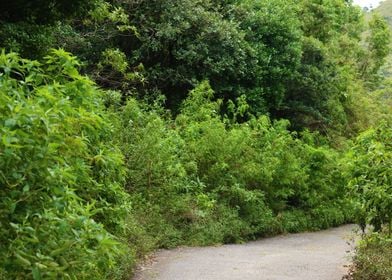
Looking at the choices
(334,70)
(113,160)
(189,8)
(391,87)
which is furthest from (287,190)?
(391,87)

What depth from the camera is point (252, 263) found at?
10.4m

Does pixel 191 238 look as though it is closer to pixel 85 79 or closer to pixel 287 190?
pixel 287 190

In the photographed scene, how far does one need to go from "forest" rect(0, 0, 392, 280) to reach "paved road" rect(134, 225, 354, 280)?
1.65 feet

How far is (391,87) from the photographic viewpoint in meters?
36.4

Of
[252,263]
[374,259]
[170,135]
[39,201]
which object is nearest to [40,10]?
[170,135]

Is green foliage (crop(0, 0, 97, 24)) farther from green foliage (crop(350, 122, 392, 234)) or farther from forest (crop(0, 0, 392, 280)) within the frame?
green foliage (crop(350, 122, 392, 234))

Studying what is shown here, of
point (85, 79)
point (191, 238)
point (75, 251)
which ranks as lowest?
point (191, 238)

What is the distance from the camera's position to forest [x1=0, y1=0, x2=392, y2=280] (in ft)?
11.2

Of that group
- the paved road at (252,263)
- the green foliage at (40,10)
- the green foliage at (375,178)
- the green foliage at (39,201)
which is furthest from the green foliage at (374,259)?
the green foliage at (40,10)

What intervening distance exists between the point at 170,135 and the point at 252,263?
4476 mm

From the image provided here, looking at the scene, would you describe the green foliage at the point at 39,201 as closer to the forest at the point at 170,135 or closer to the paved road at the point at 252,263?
the forest at the point at 170,135

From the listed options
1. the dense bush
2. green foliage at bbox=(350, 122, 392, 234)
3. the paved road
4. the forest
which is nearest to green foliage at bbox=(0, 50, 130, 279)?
the forest

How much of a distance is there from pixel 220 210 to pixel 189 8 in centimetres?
710

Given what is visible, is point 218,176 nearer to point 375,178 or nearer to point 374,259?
point 375,178
